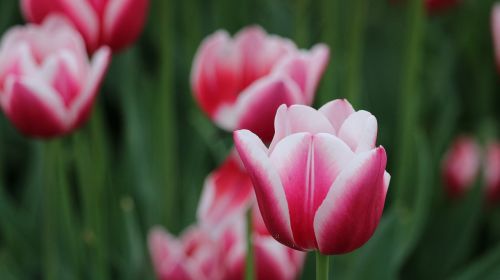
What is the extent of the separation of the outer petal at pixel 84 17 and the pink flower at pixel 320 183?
42 centimetres

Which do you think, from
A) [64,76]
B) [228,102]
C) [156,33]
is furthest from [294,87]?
[156,33]

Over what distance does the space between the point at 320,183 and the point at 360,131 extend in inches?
1.4

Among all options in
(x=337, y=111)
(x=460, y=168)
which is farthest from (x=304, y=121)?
(x=460, y=168)

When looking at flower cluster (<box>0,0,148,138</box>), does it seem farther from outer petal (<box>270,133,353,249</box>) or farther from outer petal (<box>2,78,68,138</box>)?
outer petal (<box>270,133,353,249</box>)

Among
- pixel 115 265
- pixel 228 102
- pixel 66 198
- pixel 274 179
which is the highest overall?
pixel 274 179

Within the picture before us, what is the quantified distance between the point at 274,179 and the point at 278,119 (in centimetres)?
4

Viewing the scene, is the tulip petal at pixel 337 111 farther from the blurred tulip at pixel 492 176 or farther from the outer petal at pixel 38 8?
the blurred tulip at pixel 492 176

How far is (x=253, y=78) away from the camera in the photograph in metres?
0.88

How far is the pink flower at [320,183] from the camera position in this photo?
0.50 meters

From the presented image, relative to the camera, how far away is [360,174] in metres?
0.49

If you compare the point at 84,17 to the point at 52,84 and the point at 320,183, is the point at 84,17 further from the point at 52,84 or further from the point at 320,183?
the point at 320,183

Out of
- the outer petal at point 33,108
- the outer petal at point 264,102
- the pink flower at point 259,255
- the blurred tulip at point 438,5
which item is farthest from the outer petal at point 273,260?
the blurred tulip at point 438,5

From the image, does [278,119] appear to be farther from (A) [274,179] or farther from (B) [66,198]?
(B) [66,198]

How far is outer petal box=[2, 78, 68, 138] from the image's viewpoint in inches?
31.9
